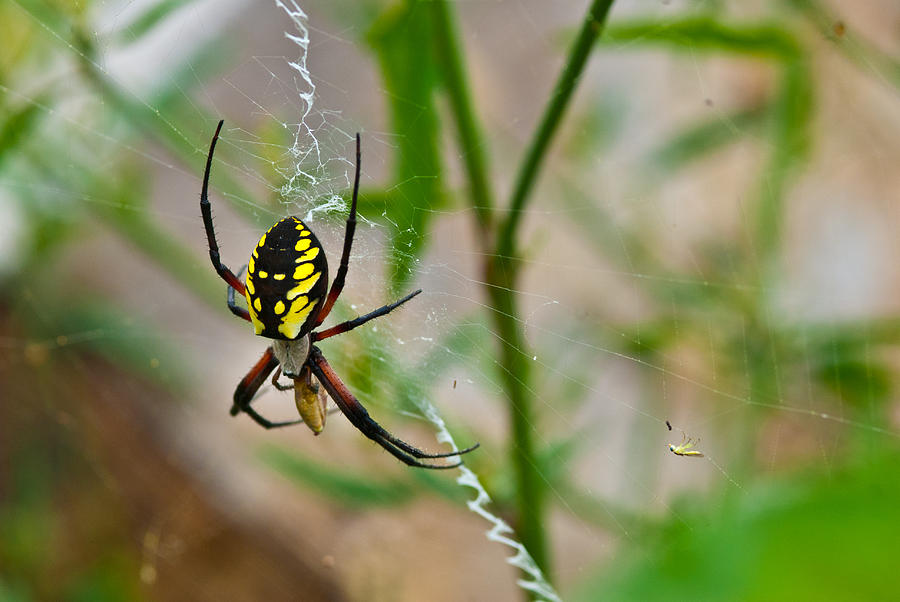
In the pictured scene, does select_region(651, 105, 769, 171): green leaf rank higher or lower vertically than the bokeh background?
higher

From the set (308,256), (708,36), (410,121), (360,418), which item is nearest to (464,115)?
(410,121)

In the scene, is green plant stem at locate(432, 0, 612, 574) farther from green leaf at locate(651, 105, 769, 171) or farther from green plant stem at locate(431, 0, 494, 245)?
green leaf at locate(651, 105, 769, 171)

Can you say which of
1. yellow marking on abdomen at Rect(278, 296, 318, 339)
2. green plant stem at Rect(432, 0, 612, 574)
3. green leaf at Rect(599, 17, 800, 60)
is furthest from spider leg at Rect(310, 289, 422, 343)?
green leaf at Rect(599, 17, 800, 60)

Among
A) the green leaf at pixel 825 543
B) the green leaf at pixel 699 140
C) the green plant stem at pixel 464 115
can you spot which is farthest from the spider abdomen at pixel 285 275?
the green leaf at pixel 699 140

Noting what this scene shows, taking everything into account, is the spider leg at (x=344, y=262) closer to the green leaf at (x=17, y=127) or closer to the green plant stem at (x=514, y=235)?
the green plant stem at (x=514, y=235)

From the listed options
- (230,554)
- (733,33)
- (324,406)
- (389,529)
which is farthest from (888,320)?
(230,554)

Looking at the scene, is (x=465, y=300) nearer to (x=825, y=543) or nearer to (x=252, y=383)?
(x=252, y=383)

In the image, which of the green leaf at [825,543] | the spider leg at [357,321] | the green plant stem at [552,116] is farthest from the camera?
the spider leg at [357,321]
